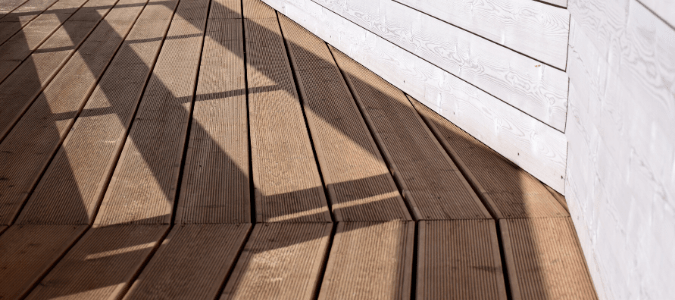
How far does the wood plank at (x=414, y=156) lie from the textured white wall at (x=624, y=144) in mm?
308

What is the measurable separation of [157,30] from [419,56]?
175 centimetres

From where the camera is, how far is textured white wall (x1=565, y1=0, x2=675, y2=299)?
0.80 metres

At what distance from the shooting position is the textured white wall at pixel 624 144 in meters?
0.80

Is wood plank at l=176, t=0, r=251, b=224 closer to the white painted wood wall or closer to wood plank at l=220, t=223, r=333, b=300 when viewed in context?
wood plank at l=220, t=223, r=333, b=300

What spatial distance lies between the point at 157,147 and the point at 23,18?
2405 mm

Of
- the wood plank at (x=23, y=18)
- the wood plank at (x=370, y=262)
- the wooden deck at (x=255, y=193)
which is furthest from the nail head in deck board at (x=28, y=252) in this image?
the wood plank at (x=23, y=18)

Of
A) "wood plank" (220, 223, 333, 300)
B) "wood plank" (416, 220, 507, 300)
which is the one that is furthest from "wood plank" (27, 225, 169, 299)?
"wood plank" (416, 220, 507, 300)

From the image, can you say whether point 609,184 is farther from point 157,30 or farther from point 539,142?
point 157,30

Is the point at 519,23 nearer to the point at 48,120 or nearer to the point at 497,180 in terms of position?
the point at 497,180

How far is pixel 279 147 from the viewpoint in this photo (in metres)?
1.89

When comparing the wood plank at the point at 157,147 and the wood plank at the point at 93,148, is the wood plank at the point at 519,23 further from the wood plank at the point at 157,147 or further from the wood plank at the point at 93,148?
the wood plank at the point at 93,148

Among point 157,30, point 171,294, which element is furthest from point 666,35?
point 157,30

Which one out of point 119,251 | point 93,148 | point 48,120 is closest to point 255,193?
point 119,251

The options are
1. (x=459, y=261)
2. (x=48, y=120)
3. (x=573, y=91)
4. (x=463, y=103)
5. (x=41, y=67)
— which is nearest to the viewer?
(x=459, y=261)
